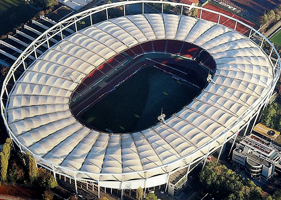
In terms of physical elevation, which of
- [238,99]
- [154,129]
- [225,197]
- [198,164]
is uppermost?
[238,99]

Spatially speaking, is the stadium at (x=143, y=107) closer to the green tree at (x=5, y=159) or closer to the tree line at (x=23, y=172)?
the tree line at (x=23, y=172)

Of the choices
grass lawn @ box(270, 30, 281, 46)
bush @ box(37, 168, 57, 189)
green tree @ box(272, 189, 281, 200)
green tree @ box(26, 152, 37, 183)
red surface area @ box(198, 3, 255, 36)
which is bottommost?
green tree @ box(272, 189, 281, 200)

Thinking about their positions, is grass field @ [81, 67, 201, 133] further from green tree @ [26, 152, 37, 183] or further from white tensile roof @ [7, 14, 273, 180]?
green tree @ [26, 152, 37, 183]

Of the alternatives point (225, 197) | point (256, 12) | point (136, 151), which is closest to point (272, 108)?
point (225, 197)

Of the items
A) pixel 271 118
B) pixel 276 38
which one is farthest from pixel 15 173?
pixel 276 38

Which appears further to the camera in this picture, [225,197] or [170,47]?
[170,47]

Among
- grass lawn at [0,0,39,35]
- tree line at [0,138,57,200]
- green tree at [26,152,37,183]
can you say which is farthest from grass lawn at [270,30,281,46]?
green tree at [26,152,37,183]

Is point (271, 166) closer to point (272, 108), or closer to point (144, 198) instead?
point (272, 108)
